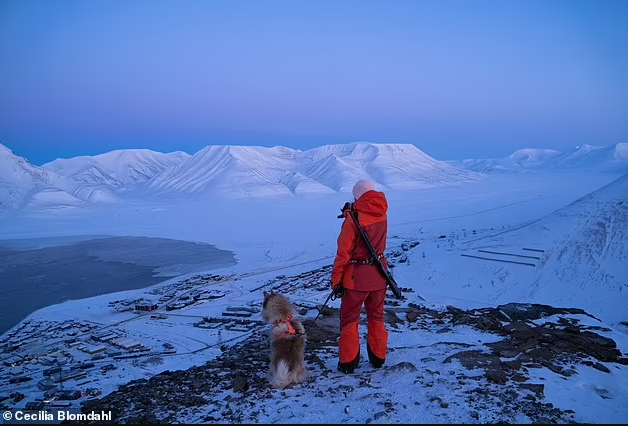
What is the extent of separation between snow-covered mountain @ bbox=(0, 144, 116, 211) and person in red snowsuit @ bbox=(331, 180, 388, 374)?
48010mm

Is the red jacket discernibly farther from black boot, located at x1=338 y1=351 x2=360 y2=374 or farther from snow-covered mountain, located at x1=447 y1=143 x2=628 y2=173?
snow-covered mountain, located at x1=447 y1=143 x2=628 y2=173

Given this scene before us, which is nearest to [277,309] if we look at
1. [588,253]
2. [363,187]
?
[363,187]

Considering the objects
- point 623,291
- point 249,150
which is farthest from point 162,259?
point 249,150

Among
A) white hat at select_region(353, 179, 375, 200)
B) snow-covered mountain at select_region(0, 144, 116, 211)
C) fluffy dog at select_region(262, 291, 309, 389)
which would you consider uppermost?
snow-covered mountain at select_region(0, 144, 116, 211)

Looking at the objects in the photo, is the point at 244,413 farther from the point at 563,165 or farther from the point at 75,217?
the point at 563,165

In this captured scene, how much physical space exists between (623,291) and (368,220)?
37.3ft

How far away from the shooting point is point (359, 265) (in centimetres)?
388

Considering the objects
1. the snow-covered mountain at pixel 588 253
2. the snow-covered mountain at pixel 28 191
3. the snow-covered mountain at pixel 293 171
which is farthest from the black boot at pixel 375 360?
the snow-covered mountain at pixel 293 171

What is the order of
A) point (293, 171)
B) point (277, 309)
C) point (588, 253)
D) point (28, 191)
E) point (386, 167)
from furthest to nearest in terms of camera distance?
point (386, 167) → point (293, 171) → point (28, 191) → point (588, 253) → point (277, 309)

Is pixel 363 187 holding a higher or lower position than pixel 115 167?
lower

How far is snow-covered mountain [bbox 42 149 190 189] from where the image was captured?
7819 cm

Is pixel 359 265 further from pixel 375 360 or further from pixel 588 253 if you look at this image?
pixel 588 253

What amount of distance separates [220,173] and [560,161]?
10135 centimetres

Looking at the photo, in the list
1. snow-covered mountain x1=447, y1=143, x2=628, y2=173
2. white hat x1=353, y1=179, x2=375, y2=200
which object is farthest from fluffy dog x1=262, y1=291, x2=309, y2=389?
snow-covered mountain x1=447, y1=143, x2=628, y2=173
